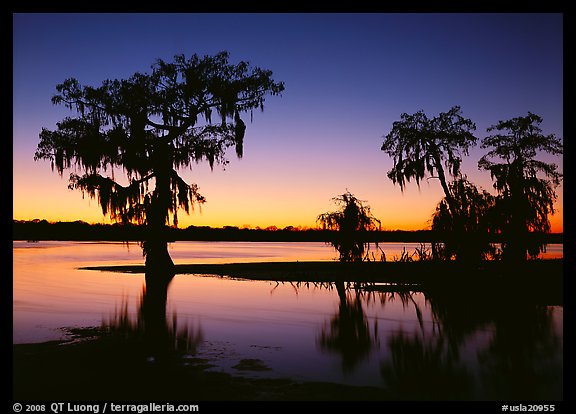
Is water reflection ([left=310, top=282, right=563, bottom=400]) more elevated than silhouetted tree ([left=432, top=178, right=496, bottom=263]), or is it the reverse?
silhouetted tree ([left=432, top=178, right=496, bottom=263])

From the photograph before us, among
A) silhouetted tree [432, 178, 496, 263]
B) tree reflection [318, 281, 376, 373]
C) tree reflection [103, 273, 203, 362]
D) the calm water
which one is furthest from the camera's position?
silhouetted tree [432, 178, 496, 263]

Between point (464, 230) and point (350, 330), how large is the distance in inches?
472

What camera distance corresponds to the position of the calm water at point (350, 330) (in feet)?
29.0

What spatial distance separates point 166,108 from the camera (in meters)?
25.5

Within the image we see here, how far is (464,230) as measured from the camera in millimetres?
23172

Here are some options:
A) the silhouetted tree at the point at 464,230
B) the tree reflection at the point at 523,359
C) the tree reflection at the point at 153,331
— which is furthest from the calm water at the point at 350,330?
the silhouetted tree at the point at 464,230

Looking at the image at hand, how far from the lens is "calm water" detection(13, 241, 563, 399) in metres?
8.85

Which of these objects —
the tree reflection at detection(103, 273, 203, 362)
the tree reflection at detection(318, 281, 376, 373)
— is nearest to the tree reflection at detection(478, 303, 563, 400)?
the tree reflection at detection(318, 281, 376, 373)

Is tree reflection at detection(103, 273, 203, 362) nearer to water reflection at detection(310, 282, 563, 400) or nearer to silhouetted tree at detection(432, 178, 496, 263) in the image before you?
water reflection at detection(310, 282, 563, 400)

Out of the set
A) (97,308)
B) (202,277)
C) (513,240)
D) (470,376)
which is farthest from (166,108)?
(470,376)

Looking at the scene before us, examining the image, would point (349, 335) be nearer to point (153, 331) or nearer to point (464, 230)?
point (153, 331)

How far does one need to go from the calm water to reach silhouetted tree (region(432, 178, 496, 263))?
3075 millimetres

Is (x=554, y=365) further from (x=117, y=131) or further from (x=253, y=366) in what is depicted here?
(x=117, y=131)

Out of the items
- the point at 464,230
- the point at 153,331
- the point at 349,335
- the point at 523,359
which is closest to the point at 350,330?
the point at 349,335
